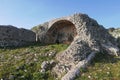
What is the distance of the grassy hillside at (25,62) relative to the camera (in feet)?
67.1

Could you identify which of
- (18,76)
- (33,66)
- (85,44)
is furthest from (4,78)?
(85,44)

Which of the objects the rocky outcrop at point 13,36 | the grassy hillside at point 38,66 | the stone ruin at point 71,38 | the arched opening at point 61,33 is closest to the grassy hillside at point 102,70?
the grassy hillside at point 38,66

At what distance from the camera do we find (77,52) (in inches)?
876

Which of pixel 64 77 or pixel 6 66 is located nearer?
pixel 64 77

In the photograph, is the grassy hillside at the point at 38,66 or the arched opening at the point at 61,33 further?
the arched opening at the point at 61,33

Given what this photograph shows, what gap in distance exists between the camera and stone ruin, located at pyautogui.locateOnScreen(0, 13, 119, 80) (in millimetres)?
21547

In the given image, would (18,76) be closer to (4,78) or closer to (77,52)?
(4,78)

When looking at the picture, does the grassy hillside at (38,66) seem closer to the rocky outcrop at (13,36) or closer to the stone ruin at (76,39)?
the stone ruin at (76,39)

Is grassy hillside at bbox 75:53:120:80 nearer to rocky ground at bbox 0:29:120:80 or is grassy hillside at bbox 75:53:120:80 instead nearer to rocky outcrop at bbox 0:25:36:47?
rocky ground at bbox 0:29:120:80

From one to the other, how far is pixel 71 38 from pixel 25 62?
11286 millimetres

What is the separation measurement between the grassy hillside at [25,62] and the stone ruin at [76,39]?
1309 millimetres

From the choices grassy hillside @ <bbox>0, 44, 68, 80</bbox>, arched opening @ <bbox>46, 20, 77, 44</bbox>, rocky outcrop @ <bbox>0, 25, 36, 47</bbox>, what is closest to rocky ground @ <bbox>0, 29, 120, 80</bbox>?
grassy hillside @ <bbox>0, 44, 68, 80</bbox>

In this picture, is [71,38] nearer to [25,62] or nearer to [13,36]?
[13,36]

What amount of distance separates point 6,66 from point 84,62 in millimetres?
6218
